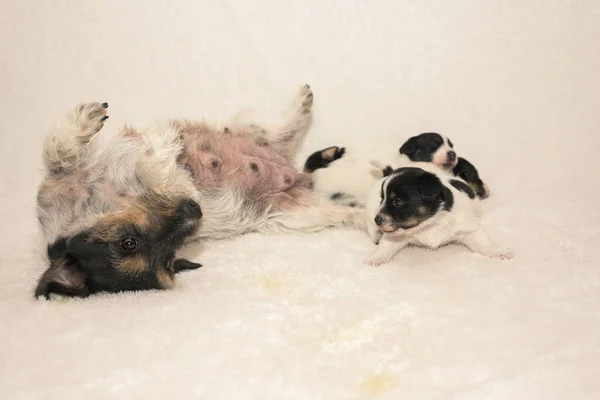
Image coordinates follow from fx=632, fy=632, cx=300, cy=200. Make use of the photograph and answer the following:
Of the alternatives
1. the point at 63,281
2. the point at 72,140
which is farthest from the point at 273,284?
the point at 72,140

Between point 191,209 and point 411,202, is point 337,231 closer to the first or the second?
point 411,202

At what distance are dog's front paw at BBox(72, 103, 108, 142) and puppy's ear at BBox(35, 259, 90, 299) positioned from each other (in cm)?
64

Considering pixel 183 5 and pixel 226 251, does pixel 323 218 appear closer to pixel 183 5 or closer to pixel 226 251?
pixel 226 251

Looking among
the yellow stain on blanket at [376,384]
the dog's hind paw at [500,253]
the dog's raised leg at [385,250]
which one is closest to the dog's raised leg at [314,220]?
the dog's raised leg at [385,250]

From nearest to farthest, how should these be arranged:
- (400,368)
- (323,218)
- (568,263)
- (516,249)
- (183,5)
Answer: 1. (400,368)
2. (568,263)
3. (516,249)
4. (323,218)
5. (183,5)

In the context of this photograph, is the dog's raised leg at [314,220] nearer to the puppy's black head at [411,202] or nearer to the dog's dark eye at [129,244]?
the puppy's black head at [411,202]

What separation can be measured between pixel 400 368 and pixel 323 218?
1394 mm

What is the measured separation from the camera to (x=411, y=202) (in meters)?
2.73

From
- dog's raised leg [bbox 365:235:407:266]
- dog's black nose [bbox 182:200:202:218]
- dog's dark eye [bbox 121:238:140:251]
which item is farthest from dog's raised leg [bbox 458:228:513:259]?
dog's dark eye [bbox 121:238:140:251]

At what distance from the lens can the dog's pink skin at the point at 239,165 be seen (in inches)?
126

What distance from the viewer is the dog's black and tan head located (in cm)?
249

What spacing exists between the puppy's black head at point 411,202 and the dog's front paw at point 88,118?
1.35 meters

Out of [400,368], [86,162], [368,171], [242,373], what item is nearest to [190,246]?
[86,162]

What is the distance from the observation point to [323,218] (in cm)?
326
